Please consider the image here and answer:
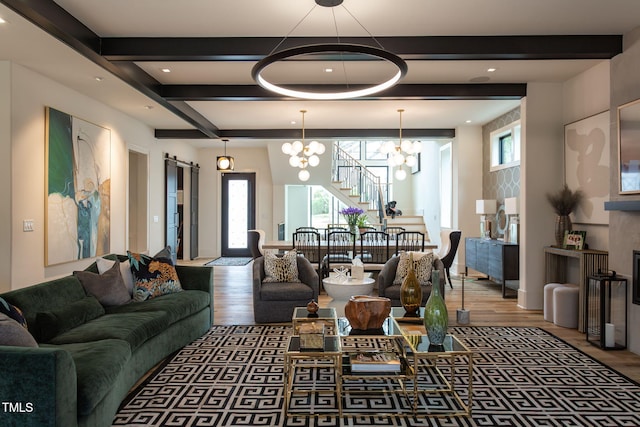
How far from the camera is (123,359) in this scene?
9.25 feet

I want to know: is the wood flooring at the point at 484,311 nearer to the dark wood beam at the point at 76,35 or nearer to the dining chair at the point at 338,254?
the dining chair at the point at 338,254

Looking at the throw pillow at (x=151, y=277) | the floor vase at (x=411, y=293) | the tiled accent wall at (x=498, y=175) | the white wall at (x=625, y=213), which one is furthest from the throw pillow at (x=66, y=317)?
the tiled accent wall at (x=498, y=175)

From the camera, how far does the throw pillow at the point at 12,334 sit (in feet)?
7.51

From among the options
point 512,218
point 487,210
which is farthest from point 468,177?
point 512,218

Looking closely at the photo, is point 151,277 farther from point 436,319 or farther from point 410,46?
point 410,46

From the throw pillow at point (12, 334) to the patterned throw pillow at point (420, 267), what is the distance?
3.69m

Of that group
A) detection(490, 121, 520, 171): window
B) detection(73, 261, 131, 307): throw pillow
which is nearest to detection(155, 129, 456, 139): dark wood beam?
detection(490, 121, 520, 171): window

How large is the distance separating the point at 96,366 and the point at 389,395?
1854 mm

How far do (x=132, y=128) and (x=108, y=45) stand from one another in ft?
11.8

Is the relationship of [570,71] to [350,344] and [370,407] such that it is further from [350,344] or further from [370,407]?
[370,407]

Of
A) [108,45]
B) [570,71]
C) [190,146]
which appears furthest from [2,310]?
[190,146]

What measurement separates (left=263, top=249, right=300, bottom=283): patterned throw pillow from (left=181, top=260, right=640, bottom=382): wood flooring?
0.57 m

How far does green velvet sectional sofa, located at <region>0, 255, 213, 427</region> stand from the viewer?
83.2 inches

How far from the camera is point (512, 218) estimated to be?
7004 mm
